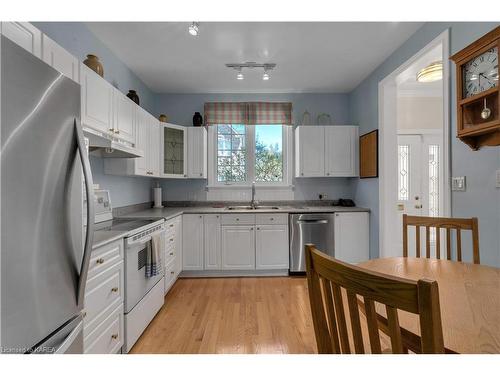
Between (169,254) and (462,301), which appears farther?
(169,254)

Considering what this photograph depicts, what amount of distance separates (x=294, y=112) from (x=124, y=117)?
2.60 meters

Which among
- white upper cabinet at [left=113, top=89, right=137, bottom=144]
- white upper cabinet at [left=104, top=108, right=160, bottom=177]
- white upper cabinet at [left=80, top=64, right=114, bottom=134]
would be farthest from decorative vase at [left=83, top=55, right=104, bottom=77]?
white upper cabinet at [left=104, top=108, right=160, bottom=177]

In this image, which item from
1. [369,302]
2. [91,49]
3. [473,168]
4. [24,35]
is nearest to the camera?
[369,302]

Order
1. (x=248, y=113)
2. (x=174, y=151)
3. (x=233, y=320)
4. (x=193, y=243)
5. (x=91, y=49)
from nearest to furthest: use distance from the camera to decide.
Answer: (x=233, y=320) → (x=91, y=49) → (x=193, y=243) → (x=174, y=151) → (x=248, y=113)

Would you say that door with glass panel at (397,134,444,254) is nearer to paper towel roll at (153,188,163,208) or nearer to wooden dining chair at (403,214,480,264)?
wooden dining chair at (403,214,480,264)

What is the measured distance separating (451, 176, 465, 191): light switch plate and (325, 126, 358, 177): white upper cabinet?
176 centimetres

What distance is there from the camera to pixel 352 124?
13.1 ft

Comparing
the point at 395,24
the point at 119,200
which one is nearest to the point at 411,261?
the point at 395,24

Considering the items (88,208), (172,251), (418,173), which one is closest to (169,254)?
(172,251)

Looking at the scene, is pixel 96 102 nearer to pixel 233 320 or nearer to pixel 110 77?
pixel 110 77

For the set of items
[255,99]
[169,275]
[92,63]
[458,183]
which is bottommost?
[169,275]

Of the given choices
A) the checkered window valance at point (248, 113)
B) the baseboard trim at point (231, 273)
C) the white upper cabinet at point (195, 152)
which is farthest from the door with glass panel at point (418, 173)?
the white upper cabinet at point (195, 152)

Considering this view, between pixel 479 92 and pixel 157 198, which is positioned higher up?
pixel 479 92

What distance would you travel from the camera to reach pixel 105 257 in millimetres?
1537
